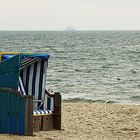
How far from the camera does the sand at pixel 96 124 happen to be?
11.1m

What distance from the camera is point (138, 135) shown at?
11.8 metres

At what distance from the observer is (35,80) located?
11430 millimetres

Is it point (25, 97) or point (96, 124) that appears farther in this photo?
point (96, 124)

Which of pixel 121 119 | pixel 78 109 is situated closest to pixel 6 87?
pixel 121 119

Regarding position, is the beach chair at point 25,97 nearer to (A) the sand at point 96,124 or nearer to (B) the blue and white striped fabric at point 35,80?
(B) the blue and white striped fabric at point 35,80

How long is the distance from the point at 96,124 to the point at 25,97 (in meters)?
3.36

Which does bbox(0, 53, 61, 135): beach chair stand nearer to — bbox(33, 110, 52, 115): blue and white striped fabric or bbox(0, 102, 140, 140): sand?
bbox(33, 110, 52, 115): blue and white striped fabric

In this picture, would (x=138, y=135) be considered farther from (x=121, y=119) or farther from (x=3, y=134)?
(x=3, y=134)

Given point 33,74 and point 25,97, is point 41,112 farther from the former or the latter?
point 25,97

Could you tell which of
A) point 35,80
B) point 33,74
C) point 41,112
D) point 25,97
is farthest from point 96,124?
point 25,97

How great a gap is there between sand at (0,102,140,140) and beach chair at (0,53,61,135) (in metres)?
0.27

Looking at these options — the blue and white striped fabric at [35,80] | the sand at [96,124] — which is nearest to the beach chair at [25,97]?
the blue and white striped fabric at [35,80]

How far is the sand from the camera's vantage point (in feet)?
36.5

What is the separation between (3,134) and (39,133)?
3.27 ft
